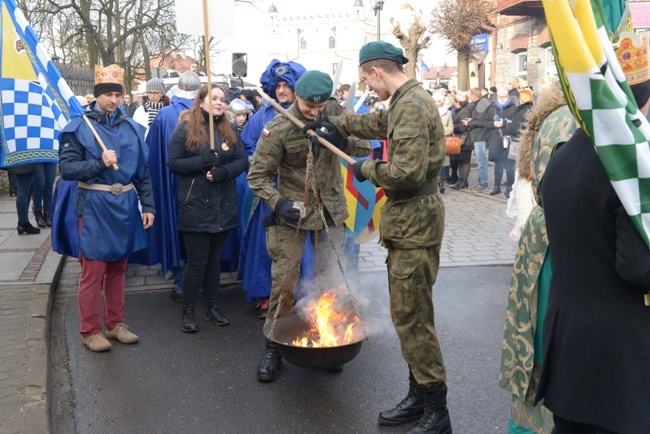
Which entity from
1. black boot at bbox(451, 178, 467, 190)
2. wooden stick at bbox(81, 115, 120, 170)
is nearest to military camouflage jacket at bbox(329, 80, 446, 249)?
wooden stick at bbox(81, 115, 120, 170)

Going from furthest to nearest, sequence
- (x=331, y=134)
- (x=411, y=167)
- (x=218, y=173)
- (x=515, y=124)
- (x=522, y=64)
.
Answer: (x=522, y=64)
(x=515, y=124)
(x=218, y=173)
(x=331, y=134)
(x=411, y=167)

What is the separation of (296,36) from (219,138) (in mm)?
111841

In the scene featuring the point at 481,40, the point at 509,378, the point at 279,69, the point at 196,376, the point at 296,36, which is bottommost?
the point at 196,376

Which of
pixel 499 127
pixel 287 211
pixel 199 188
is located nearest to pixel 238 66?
pixel 499 127

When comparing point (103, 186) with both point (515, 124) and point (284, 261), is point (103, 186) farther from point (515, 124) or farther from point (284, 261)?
point (515, 124)

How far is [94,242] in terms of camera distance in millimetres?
4711

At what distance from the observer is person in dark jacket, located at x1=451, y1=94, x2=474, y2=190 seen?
13.2 m

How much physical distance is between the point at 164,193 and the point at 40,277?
1.53 metres

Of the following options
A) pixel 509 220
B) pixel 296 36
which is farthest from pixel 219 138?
pixel 296 36

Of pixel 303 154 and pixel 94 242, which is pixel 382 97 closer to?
pixel 303 154

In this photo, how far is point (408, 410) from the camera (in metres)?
3.77

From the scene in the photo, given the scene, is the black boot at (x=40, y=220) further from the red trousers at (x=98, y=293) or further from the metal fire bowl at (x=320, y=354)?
the metal fire bowl at (x=320, y=354)

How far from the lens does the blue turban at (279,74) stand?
5.58 meters

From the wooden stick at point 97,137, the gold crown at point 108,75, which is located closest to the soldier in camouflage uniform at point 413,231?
the wooden stick at point 97,137
